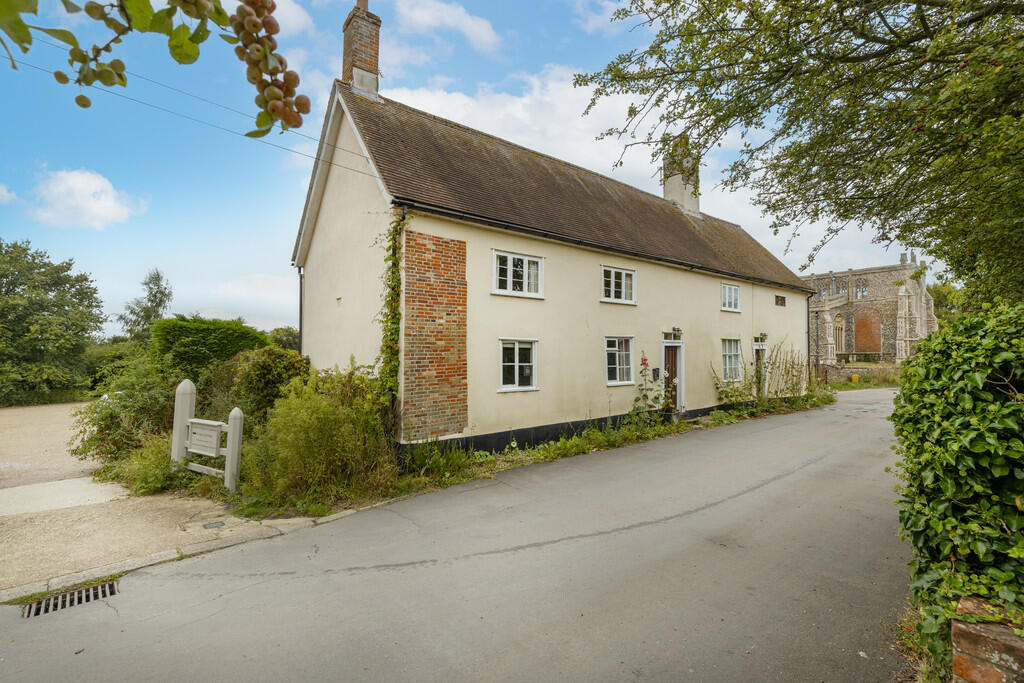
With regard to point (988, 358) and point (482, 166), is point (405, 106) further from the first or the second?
point (988, 358)

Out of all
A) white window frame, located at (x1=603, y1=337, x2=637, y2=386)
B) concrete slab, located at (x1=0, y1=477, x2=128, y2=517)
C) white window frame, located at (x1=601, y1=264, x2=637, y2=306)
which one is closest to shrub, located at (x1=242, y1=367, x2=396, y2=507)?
concrete slab, located at (x1=0, y1=477, x2=128, y2=517)

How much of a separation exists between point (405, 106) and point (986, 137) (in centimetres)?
1207

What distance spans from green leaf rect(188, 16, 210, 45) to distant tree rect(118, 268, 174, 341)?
46.4m

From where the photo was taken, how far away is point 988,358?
107 inches

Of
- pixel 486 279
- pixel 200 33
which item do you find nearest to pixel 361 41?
pixel 486 279

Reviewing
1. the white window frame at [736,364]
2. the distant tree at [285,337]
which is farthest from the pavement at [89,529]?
the distant tree at [285,337]

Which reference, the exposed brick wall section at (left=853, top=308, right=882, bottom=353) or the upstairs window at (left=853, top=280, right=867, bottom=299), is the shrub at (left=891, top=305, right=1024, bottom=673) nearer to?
the exposed brick wall section at (left=853, top=308, right=882, bottom=353)

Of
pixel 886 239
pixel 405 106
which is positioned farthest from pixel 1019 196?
pixel 405 106

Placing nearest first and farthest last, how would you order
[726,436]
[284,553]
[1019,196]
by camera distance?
1. [1019,196]
2. [284,553]
3. [726,436]

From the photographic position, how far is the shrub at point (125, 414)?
30.8ft

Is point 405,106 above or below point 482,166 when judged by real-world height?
above

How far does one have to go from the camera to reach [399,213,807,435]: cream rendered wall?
33.2 feet

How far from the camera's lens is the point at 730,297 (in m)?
17.5

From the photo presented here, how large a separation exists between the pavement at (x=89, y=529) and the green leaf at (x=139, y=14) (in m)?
4.66
